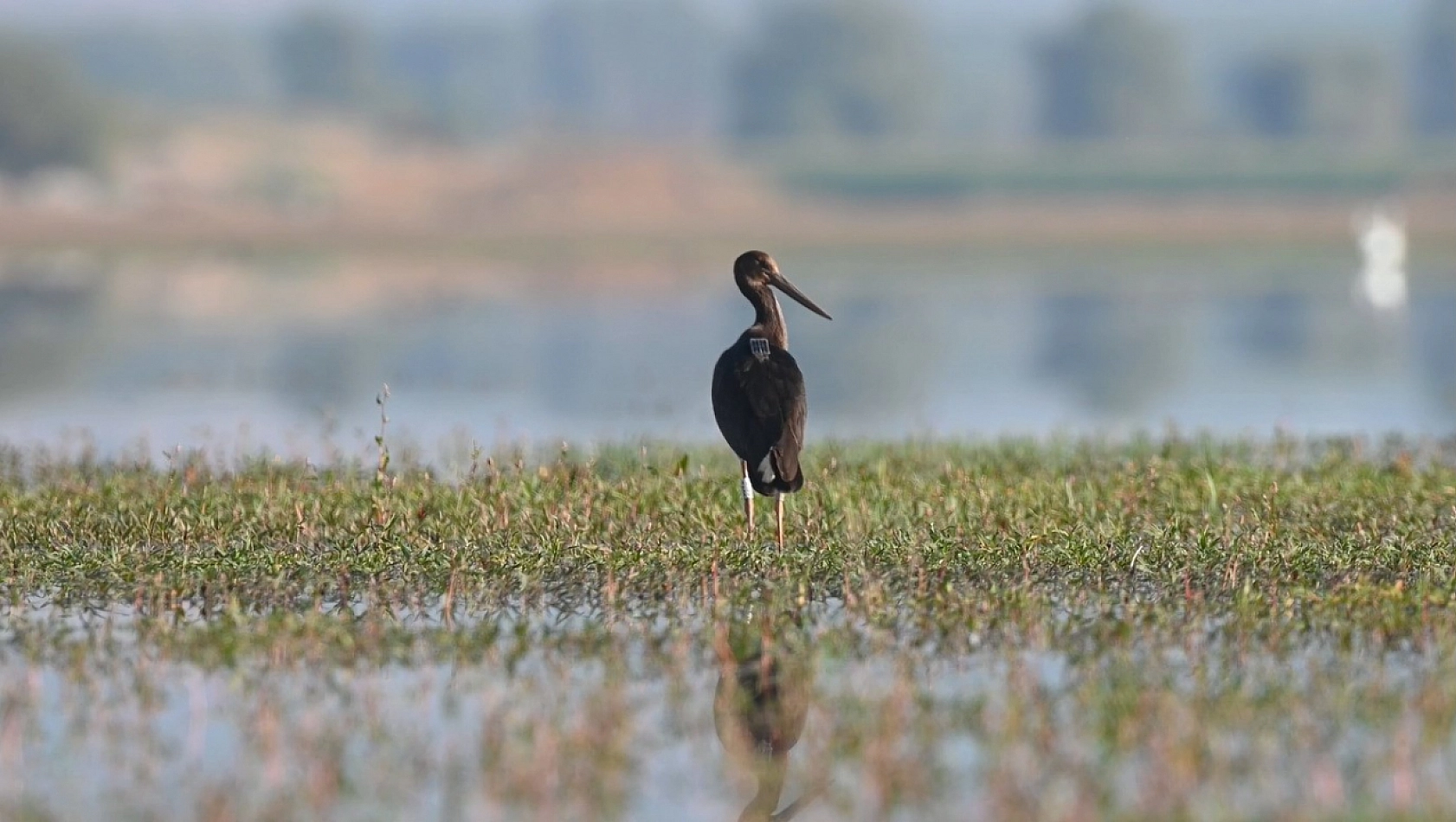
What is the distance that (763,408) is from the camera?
12203 mm

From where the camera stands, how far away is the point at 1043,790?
24.0 ft

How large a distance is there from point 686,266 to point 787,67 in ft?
348

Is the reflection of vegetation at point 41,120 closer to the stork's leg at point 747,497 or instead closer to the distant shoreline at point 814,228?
the distant shoreline at point 814,228

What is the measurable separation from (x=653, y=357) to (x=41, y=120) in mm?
98604

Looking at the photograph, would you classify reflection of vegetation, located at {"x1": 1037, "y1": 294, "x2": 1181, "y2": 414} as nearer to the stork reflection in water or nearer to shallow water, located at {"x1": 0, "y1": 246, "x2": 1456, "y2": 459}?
shallow water, located at {"x1": 0, "y1": 246, "x2": 1456, "y2": 459}

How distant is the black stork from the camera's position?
12.0 m

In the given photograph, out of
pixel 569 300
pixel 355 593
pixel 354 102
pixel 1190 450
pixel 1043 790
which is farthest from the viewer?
pixel 354 102

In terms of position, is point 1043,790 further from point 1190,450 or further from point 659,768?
point 1190,450

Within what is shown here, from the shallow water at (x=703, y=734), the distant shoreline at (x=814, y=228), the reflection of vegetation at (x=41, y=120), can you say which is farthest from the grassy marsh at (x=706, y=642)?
the reflection of vegetation at (x=41, y=120)

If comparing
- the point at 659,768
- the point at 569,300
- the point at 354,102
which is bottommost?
the point at 659,768

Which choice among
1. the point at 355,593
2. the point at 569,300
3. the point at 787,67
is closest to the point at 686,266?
the point at 569,300

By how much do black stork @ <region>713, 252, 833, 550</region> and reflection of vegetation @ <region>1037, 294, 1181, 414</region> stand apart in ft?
45.4

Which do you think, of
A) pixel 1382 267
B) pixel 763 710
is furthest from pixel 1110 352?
pixel 1382 267

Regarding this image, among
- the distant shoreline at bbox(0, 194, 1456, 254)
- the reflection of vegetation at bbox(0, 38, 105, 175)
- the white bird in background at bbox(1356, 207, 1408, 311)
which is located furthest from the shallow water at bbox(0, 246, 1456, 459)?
the reflection of vegetation at bbox(0, 38, 105, 175)
